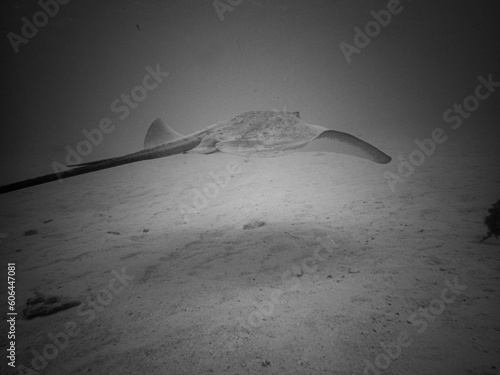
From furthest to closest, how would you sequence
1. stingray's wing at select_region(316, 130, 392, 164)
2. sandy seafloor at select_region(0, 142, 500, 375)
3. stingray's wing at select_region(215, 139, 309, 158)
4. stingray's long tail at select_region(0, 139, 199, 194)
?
stingray's wing at select_region(316, 130, 392, 164)
stingray's wing at select_region(215, 139, 309, 158)
stingray's long tail at select_region(0, 139, 199, 194)
sandy seafloor at select_region(0, 142, 500, 375)

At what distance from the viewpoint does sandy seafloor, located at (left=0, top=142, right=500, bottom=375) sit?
6.05 feet

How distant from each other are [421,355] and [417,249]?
183 cm

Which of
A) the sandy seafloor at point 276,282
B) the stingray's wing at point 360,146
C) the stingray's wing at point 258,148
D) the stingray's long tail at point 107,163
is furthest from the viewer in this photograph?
the stingray's wing at point 360,146

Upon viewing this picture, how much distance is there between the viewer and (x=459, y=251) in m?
3.06

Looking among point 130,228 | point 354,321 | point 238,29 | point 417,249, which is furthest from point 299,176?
point 238,29

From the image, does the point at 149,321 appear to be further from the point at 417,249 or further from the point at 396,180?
the point at 396,180

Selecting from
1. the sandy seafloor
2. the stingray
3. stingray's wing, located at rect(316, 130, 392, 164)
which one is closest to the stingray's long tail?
the stingray

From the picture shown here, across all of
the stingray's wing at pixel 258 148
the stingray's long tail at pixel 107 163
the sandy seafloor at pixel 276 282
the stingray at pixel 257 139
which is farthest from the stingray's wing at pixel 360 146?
the stingray's long tail at pixel 107 163

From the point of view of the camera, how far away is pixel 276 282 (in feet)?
9.11

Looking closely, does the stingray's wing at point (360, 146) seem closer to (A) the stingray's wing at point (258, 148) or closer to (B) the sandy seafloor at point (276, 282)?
(A) the stingray's wing at point (258, 148)

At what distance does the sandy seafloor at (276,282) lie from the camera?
6.05 feet

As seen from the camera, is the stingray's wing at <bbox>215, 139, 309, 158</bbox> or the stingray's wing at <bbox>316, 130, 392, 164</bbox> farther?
the stingray's wing at <bbox>316, 130, 392, 164</bbox>

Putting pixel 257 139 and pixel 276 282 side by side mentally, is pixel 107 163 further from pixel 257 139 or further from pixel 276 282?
pixel 276 282

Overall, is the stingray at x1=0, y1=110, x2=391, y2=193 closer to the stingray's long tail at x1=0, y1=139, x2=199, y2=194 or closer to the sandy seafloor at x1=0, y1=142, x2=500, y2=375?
the stingray's long tail at x1=0, y1=139, x2=199, y2=194
